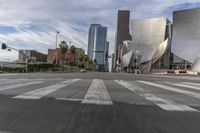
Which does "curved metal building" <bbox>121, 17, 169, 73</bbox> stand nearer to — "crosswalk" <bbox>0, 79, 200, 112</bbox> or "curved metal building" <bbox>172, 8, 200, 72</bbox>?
"curved metal building" <bbox>172, 8, 200, 72</bbox>

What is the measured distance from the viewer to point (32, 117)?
654 centimetres

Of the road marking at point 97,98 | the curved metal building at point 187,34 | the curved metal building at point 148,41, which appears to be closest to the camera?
the road marking at point 97,98

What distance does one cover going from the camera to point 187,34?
112125 millimetres

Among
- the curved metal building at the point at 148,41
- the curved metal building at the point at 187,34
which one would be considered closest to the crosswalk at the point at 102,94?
the curved metal building at the point at 187,34

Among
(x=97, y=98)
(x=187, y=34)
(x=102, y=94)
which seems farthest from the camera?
(x=187, y=34)

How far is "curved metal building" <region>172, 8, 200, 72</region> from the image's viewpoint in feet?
360

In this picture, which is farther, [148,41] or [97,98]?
[148,41]

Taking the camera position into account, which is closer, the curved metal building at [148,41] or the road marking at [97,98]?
the road marking at [97,98]

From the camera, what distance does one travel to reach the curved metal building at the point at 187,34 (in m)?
110

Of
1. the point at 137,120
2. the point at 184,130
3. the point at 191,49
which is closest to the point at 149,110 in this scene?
the point at 137,120

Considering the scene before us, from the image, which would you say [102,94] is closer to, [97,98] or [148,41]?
[97,98]

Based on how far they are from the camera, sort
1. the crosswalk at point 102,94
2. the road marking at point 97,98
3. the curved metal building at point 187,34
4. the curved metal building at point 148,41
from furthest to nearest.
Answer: the curved metal building at point 148,41 < the curved metal building at point 187,34 < the crosswalk at point 102,94 < the road marking at point 97,98

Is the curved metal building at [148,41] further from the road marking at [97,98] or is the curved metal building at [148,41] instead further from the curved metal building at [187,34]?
the road marking at [97,98]

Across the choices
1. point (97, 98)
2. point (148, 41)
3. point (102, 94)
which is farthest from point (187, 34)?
point (97, 98)
